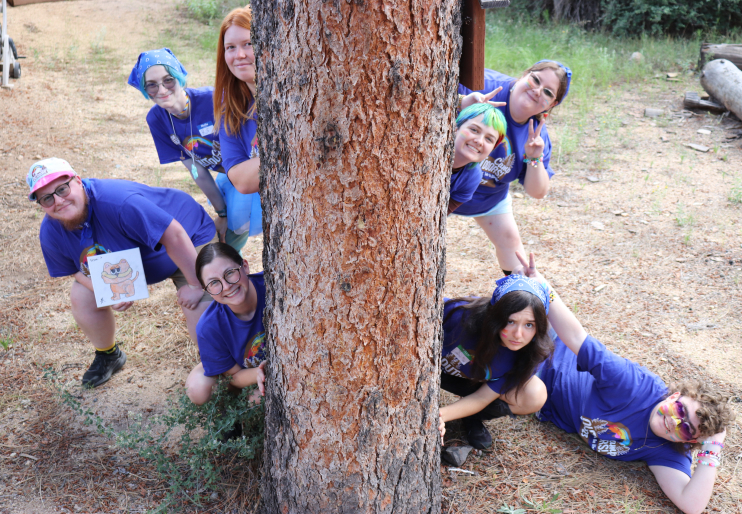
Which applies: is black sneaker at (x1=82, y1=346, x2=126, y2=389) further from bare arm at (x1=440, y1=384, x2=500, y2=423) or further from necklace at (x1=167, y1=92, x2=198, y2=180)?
bare arm at (x1=440, y1=384, x2=500, y2=423)

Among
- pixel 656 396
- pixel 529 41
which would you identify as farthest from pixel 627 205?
pixel 529 41

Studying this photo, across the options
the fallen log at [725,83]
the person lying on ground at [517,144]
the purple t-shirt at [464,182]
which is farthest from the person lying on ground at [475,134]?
the fallen log at [725,83]

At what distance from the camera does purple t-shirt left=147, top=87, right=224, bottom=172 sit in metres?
3.21

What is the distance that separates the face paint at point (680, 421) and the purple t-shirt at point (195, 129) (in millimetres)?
2641

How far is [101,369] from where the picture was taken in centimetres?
315

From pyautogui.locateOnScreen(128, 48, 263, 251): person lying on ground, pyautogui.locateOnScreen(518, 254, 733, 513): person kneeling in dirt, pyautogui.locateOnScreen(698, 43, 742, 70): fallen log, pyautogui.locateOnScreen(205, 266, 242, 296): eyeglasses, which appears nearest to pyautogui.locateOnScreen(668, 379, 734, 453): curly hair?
pyautogui.locateOnScreen(518, 254, 733, 513): person kneeling in dirt

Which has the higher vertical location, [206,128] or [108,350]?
[206,128]

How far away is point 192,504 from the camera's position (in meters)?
2.36

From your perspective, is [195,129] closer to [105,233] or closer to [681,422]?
[105,233]

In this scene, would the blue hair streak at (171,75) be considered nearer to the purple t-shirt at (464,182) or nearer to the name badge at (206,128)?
the name badge at (206,128)

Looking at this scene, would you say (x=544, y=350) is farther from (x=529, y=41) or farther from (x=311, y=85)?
(x=529, y=41)

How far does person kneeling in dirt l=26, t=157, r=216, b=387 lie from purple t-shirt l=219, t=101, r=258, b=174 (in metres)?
0.53

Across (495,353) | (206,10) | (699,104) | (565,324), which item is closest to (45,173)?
(495,353)

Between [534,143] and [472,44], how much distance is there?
1.28m
